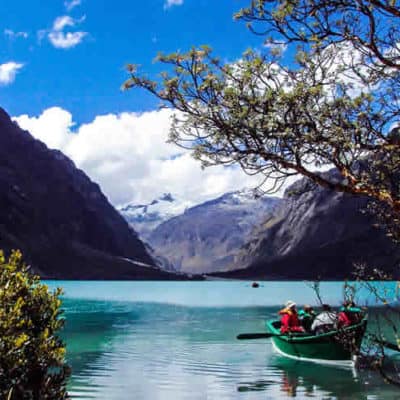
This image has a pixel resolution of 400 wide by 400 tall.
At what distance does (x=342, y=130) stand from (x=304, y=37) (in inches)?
69.8

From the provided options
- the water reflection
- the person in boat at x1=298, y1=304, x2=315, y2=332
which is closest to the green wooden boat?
the water reflection

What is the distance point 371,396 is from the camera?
21.3 meters

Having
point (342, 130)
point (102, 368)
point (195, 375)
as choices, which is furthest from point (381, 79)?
point (102, 368)

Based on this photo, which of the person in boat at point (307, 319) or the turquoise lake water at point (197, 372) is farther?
the person in boat at point (307, 319)

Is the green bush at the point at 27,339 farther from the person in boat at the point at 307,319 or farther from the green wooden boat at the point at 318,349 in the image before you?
the person in boat at the point at 307,319

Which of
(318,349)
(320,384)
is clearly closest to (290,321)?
(318,349)

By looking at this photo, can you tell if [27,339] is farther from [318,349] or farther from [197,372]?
[318,349]

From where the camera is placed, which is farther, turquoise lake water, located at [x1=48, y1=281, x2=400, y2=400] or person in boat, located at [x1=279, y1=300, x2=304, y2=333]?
person in boat, located at [x1=279, y1=300, x2=304, y2=333]

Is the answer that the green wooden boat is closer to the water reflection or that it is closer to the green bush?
the water reflection

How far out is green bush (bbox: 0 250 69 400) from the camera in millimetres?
7082

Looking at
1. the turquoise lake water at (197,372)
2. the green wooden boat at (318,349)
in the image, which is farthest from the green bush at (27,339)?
the green wooden boat at (318,349)

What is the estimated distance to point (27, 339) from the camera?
24.2 feet

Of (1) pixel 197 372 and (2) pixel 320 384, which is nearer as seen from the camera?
(2) pixel 320 384

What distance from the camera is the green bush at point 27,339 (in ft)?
23.2
